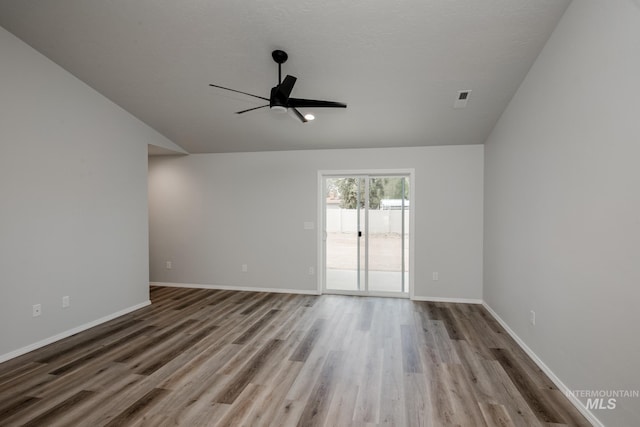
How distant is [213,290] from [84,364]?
2.71 meters

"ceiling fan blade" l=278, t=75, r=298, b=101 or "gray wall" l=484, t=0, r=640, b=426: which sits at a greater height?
"ceiling fan blade" l=278, t=75, r=298, b=101

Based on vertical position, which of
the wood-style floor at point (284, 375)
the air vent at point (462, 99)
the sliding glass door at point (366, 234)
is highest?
the air vent at point (462, 99)

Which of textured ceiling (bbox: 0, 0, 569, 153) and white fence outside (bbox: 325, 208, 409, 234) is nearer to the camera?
textured ceiling (bbox: 0, 0, 569, 153)

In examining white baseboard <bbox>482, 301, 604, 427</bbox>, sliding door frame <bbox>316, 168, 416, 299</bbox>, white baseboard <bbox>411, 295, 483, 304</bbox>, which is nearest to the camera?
white baseboard <bbox>482, 301, 604, 427</bbox>

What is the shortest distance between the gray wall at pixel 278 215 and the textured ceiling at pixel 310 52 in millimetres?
805

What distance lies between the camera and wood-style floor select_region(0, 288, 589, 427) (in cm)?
220

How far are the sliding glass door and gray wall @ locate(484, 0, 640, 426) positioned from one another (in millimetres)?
A: 1856

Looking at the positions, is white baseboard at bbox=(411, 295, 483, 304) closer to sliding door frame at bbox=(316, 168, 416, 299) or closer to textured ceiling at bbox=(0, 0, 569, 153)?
sliding door frame at bbox=(316, 168, 416, 299)

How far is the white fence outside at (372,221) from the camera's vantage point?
518 cm

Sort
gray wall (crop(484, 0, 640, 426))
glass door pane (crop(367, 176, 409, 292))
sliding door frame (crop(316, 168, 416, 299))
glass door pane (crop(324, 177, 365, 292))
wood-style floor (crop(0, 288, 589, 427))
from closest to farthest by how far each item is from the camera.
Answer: gray wall (crop(484, 0, 640, 426)) < wood-style floor (crop(0, 288, 589, 427)) < sliding door frame (crop(316, 168, 416, 299)) < glass door pane (crop(367, 176, 409, 292)) < glass door pane (crop(324, 177, 365, 292))

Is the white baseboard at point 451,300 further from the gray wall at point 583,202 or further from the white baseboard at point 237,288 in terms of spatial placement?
the white baseboard at point 237,288

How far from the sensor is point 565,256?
97.8 inches

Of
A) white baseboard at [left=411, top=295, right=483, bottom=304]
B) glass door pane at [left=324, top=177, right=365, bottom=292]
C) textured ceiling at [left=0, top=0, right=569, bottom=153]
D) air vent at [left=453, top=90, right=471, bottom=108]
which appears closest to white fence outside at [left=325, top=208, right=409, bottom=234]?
glass door pane at [left=324, top=177, right=365, bottom=292]

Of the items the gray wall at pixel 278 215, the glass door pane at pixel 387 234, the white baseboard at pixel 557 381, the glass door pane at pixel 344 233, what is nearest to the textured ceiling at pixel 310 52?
→ the gray wall at pixel 278 215
